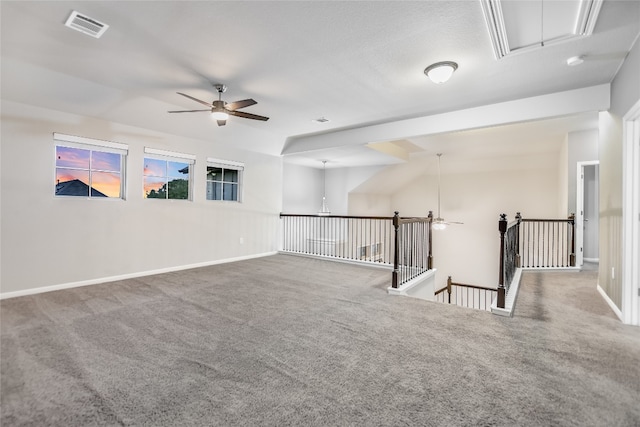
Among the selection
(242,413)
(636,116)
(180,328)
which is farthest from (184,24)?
(636,116)

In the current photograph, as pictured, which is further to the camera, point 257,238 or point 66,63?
point 257,238

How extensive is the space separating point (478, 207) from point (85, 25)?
9.33m

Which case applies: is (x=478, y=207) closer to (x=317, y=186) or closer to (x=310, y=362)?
(x=317, y=186)

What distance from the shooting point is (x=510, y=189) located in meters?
8.29

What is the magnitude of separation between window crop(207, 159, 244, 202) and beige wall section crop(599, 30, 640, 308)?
5.94 meters

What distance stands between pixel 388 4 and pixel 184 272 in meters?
4.86

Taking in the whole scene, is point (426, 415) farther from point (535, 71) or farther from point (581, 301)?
point (535, 71)

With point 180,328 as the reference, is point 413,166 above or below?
above

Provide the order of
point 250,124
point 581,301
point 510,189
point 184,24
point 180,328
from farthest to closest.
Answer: point 510,189 → point 250,124 → point 581,301 → point 180,328 → point 184,24

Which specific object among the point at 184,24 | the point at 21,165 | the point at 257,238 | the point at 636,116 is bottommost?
the point at 257,238

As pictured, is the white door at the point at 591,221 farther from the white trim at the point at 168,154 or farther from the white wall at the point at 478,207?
the white trim at the point at 168,154

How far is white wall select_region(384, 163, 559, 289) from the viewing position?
25.9 ft

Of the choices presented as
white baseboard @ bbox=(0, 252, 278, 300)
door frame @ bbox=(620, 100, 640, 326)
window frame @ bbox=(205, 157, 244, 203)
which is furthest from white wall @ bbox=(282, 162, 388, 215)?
door frame @ bbox=(620, 100, 640, 326)

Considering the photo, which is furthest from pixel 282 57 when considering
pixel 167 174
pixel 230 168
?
pixel 230 168
